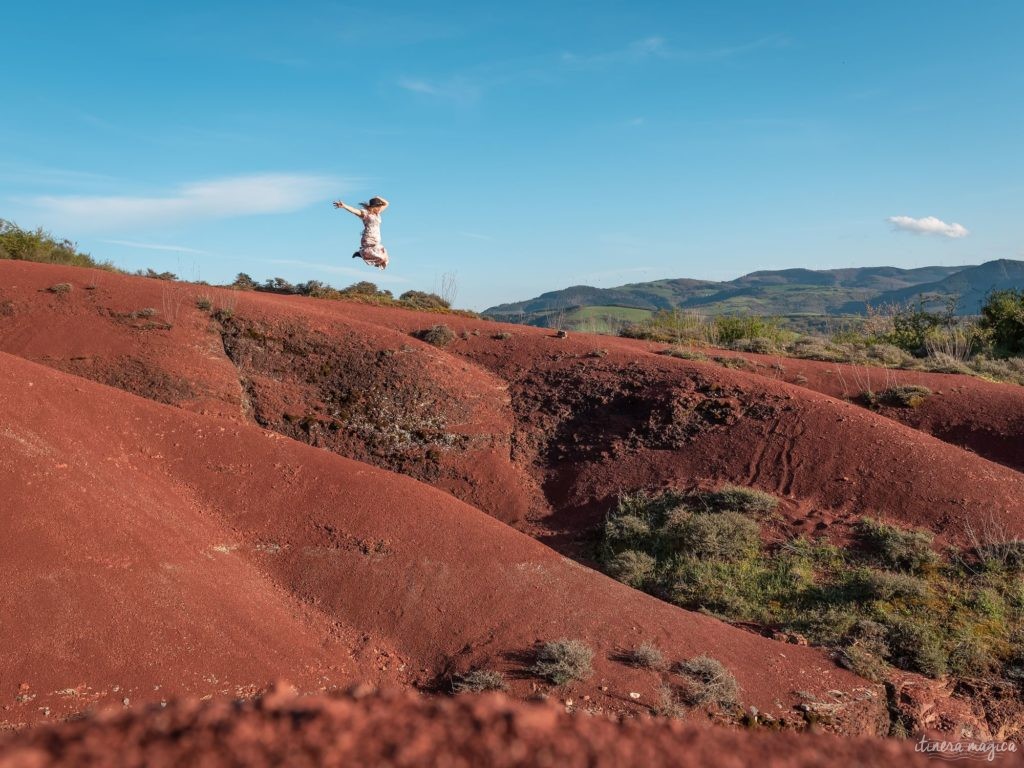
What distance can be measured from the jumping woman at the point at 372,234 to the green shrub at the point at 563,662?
15.0 metres

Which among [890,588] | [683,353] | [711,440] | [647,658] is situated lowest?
[647,658]

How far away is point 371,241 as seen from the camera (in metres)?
19.8

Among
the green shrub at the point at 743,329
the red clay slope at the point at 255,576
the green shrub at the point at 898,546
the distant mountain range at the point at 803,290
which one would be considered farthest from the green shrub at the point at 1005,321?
the distant mountain range at the point at 803,290

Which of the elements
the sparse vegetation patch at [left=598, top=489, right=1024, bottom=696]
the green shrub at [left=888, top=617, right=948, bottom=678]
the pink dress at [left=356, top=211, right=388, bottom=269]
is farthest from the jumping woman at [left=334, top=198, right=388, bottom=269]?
the green shrub at [left=888, top=617, right=948, bottom=678]

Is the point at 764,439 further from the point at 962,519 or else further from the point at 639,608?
the point at 639,608

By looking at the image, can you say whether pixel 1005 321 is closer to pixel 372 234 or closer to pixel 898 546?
pixel 898 546

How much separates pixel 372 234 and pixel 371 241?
0.20 m

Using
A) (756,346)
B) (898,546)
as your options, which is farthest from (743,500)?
(756,346)

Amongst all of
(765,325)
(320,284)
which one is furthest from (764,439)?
(320,284)

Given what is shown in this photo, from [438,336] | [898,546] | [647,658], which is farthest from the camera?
[438,336]

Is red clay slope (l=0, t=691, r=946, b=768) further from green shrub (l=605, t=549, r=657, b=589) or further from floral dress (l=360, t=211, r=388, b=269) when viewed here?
floral dress (l=360, t=211, r=388, b=269)

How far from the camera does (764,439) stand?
41.6 ft

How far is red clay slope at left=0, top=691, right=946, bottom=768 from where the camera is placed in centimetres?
103

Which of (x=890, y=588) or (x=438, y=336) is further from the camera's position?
(x=438, y=336)
